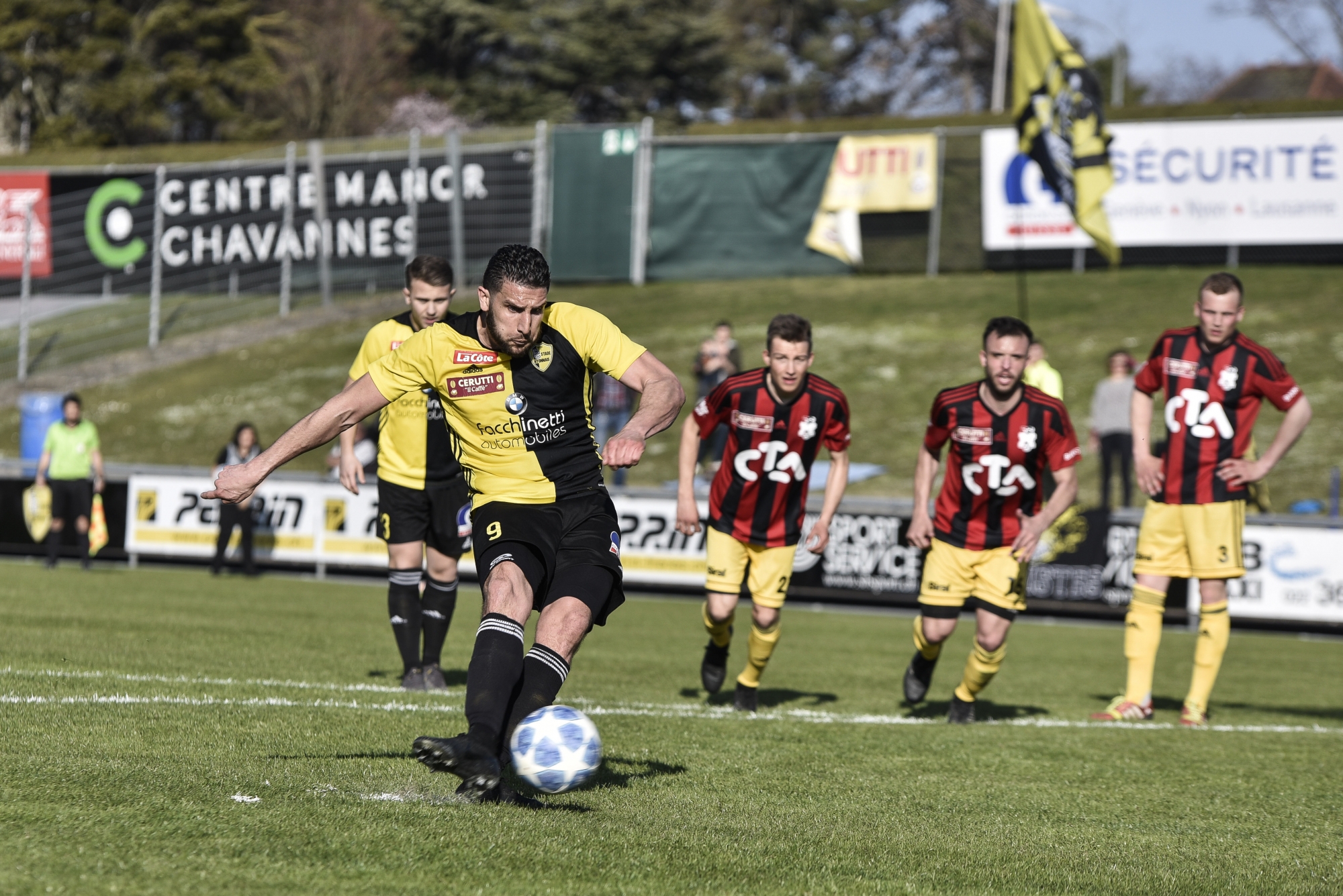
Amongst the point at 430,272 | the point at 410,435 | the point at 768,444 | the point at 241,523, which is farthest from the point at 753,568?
the point at 241,523

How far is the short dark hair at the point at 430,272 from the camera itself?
792 centimetres

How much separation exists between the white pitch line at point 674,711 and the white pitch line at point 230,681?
520mm

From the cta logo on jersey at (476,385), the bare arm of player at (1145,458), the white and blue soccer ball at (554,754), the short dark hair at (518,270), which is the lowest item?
the white and blue soccer ball at (554,754)

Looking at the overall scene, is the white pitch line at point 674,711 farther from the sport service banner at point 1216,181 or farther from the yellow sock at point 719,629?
the sport service banner at point 1216,181

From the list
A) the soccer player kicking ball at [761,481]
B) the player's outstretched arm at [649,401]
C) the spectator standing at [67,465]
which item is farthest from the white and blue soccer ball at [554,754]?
the spectator standing at [67,465]

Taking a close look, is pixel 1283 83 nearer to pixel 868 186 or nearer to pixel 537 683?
pixel 868 186

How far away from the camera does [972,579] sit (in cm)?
820

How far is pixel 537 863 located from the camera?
12.9 ft

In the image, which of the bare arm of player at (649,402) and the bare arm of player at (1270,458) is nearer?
the bare arm of player at (649,402)

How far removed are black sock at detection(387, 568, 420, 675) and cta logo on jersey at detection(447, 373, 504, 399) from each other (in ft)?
10.8

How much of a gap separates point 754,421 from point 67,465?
11357mm

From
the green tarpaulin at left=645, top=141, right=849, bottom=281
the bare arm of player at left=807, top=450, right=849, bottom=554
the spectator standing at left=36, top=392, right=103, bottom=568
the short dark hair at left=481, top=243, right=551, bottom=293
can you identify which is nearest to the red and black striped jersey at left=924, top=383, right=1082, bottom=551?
the bare arm of player at left=807, top=450, right=849, bottom=554

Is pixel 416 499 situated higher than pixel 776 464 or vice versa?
pixel 776 464

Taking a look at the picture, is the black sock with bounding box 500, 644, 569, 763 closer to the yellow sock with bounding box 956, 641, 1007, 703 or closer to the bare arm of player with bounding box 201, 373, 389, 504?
the bare arm of player with bounding box 201, 373, 389, 504
